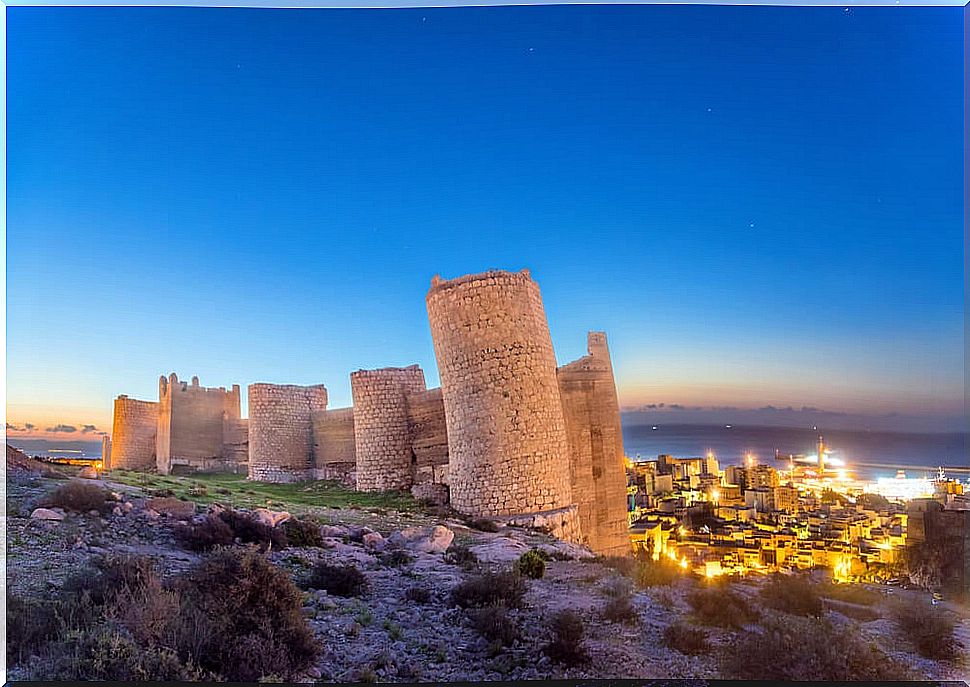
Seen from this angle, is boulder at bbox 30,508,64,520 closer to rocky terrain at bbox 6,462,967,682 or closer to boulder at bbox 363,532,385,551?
rocky terrain at bbox 6,462,967,682

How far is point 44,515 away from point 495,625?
308 centimetres

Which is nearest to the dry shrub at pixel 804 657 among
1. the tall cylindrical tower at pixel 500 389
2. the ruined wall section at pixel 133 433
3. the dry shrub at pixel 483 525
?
the tall cylindrical tower at pixel 500 389

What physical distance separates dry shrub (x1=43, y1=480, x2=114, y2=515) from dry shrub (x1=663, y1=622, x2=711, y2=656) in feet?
12.5

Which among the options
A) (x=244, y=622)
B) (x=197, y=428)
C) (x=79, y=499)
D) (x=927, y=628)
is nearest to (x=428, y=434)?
(x=244, y=622)

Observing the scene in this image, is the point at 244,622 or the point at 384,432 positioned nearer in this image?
the point at 244,622

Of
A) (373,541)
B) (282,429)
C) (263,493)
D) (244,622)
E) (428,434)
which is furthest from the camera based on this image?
(282,429)

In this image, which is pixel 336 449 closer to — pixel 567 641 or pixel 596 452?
pixel 596 452

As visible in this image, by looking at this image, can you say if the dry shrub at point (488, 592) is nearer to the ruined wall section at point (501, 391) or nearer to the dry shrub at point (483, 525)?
the dry shrub at point (483, 525)

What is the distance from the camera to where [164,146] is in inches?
192

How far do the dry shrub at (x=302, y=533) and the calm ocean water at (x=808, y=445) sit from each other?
89.6 inches

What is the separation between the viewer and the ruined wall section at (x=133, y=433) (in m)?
5.25

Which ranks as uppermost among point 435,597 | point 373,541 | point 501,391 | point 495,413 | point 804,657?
point 501,391

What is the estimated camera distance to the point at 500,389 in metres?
5.02

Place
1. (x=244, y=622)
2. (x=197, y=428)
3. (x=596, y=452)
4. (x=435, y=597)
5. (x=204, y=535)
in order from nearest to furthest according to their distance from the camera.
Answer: (x=244, y=622) < (x=435, y=597) < (x=204, y=535) < (x=596, y=452) < (x=197, y=428)
